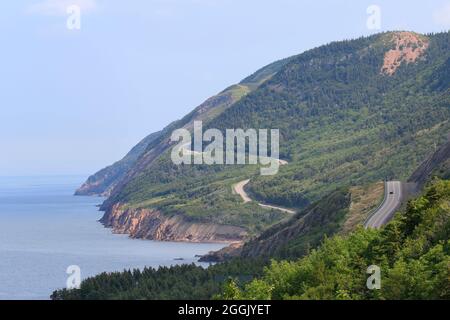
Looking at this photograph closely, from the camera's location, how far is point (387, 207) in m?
125

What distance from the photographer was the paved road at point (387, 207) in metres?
115

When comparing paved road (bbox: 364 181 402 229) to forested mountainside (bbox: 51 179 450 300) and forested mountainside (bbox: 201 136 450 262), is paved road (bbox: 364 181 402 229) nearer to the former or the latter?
forested mountainside (bbox: 201 136 450 262)

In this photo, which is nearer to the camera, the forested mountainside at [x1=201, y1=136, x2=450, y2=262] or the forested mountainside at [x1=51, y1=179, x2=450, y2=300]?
the forested mountainside at [x1=51, y1=179, x2=450, y2=300]

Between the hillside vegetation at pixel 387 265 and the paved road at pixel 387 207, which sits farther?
the paved road at pixel 387 207

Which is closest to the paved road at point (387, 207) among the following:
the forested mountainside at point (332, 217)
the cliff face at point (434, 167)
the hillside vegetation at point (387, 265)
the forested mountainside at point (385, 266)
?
the forested mountainside at point (332, 217)

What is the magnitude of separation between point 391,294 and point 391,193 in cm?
7978

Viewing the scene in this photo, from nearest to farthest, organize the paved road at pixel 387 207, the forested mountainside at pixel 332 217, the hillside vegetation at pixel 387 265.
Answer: the hillside vegetation at pixel 387 265
the paved road at pixel 387 207
the forested mountainside at pixel 332 217

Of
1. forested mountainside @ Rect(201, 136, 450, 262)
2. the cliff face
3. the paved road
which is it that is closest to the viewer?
the paved road

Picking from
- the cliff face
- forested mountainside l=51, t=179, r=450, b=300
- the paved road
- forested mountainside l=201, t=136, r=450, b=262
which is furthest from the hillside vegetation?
Answer: the cliff face

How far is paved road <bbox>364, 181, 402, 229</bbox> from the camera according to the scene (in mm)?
114713

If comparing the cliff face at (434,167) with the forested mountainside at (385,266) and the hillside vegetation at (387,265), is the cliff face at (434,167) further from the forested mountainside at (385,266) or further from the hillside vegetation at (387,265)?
the hillside vegetation at (387,265)

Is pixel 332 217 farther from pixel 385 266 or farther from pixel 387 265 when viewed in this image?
pixel 385 266

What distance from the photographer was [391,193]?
13550 centimetres

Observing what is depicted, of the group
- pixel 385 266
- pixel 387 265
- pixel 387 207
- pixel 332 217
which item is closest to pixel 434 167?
pixel 332 217
